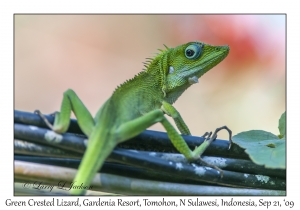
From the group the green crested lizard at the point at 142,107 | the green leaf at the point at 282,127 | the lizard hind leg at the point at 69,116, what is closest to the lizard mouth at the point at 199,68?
the green crested lizard at the point at 142,107

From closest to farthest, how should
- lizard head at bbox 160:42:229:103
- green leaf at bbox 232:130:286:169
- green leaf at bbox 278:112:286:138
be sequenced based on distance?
1. green leaf at bbox 232:130:286:169
2. green leaf at bbox 278:112:286:138
3. lizard head at bbox 160:42:229:103

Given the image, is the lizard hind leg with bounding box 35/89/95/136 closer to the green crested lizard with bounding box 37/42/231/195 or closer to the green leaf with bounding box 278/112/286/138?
the green crested lizard with bounding box 37/42/231/195

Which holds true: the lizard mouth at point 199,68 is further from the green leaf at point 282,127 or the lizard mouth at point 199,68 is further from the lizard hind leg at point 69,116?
the lizard hind leg at point 69,116

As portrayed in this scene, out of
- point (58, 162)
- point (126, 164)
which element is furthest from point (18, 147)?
point (126, 164)

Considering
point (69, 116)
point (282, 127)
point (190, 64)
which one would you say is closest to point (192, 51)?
point (190, 64)

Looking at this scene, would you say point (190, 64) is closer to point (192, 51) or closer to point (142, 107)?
point (192, 51)

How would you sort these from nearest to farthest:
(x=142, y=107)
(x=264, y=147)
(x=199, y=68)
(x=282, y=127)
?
(x=264, y=147) < (x=282, y=127) < (x=142, y=107) < (x=199, y=68)

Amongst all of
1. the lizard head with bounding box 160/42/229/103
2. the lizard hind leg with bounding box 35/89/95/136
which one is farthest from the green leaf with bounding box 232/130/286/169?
the lizard head with bounding box 160/42/229/103
